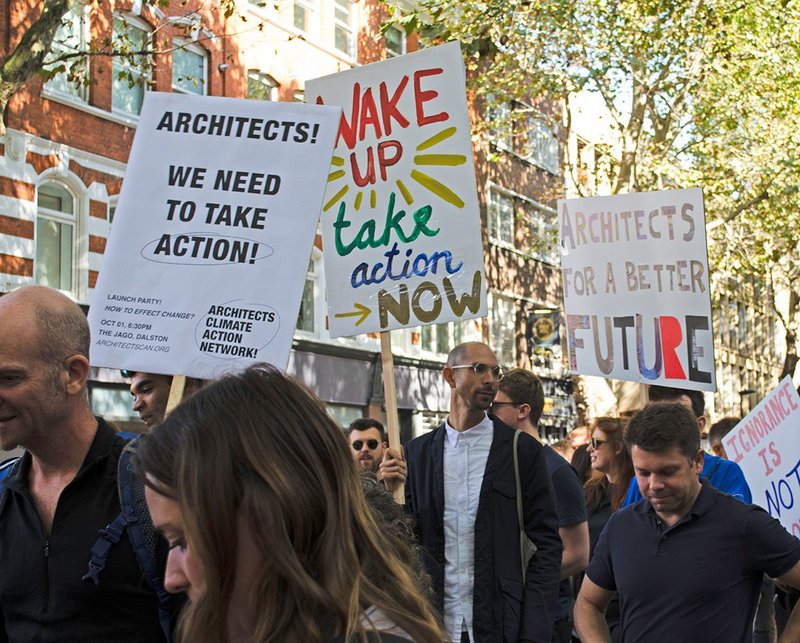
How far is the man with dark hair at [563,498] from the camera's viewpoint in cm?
678

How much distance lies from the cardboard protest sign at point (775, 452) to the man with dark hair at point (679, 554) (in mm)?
2338

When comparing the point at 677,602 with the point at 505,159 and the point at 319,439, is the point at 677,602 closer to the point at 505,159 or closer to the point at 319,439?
the point at 319,439

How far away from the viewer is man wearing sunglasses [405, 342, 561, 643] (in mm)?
5895

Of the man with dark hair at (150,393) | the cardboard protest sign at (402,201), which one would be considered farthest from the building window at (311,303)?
the man with dark hair at (150,393)

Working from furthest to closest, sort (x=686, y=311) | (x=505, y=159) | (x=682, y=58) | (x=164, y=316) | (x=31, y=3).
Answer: (x=505, y=159), (x=682, y=58), (x=31, y=3), (x=686, y=311), (x=164, y=316)

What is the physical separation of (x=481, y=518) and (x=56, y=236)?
16156mm

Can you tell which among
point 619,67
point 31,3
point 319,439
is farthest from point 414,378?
point 319,439

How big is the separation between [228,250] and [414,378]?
83.6ft

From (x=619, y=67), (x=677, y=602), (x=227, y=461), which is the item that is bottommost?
(x=677, y=602)

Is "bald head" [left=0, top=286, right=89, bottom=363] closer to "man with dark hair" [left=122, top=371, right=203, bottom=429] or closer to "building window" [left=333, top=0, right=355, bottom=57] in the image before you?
"man with dark hair" [left=122, top=371, right=203, bottom=429]

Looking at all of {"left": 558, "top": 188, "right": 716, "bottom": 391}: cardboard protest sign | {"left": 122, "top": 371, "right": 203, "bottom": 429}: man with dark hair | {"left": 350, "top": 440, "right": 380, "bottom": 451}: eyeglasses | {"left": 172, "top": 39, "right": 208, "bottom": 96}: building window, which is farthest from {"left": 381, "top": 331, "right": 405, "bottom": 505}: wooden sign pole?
{"left": 172, "top": 39, "right": 208, "bottom": 96}: building window

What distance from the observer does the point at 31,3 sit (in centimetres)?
2033

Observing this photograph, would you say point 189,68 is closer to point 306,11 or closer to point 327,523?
point 306,11

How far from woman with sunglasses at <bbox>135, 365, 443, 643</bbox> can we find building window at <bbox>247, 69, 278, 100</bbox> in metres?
23.9
